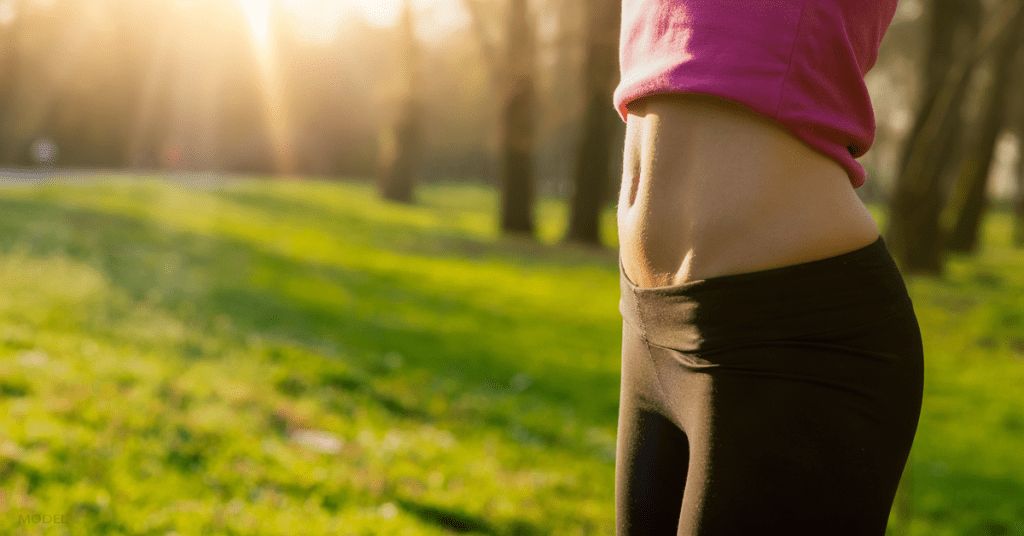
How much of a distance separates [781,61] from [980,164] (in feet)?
63.8

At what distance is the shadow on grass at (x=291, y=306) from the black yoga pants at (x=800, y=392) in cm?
448

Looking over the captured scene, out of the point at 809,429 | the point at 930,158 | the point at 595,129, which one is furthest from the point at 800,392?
the point at 595,129

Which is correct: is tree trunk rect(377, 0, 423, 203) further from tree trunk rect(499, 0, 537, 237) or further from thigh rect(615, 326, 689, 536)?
thigh rect(615, 326, 689, 536)

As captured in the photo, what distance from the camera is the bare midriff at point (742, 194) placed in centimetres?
122

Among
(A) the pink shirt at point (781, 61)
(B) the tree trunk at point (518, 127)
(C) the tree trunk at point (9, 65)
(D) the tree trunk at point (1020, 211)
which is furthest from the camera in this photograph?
(C) the tree trunk at point (9, 65)

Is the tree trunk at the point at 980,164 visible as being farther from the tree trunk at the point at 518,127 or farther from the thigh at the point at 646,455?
the thigh at the point at 646,455

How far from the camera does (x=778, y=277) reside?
3.92 ft

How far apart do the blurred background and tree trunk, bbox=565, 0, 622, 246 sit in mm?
66

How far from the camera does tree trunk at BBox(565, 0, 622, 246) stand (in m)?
15.5

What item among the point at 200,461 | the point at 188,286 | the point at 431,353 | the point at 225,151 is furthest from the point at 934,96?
the point at 225,151

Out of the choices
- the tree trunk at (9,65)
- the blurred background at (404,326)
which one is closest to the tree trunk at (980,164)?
the blurred background at (404,326)

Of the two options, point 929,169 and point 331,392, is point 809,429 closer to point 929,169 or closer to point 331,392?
point 331,392

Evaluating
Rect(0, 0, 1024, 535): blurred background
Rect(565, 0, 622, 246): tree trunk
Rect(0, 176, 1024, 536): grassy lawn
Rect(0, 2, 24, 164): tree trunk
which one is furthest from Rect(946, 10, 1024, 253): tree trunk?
Rect(0, 2, 24, 164): tree trunk

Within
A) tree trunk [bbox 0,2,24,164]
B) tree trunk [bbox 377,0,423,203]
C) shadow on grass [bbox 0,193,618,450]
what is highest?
tree trunk [bbox 0,2,24,164]
